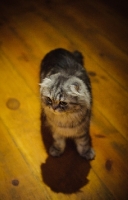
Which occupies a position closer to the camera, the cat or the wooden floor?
the cat

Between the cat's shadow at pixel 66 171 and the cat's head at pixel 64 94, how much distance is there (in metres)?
0.34

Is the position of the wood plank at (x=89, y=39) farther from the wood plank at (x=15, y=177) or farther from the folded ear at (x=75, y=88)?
the wood plank at (x=15, y=177)

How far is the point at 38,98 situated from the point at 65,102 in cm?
57

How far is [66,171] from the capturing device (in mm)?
1304

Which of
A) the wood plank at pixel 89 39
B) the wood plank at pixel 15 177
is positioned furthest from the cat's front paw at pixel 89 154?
the wood plank at pixel 89 39

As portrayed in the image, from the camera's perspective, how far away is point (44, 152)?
138 centimetres

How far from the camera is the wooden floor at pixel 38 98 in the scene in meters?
1.26

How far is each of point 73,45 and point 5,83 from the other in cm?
62

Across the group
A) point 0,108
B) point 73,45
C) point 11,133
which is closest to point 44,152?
point 11,133

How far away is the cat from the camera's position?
3.53 feet

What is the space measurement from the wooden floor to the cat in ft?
0.32

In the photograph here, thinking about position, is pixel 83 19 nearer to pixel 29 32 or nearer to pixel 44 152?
pixel 29 32

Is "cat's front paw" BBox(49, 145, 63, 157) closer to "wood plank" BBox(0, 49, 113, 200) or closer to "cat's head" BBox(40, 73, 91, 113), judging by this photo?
"wood plank" BBox(0, 49, 113, 200)

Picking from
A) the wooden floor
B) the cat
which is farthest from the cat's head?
the wooden floor
